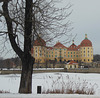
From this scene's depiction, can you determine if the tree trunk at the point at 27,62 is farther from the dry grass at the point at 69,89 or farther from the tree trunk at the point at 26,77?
the dry grass at the point at 69,89

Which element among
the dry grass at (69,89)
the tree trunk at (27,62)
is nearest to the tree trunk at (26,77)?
the tree trunk at (27,62)

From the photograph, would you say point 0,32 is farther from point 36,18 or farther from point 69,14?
point 69,14

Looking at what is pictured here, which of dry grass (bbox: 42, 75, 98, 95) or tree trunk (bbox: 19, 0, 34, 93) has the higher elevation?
tree trunk (bbox: 19, 0, 34, 93)

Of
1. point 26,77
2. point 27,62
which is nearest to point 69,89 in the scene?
point 26,77

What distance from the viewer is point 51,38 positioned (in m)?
7.89

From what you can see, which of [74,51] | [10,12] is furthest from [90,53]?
[10,12]

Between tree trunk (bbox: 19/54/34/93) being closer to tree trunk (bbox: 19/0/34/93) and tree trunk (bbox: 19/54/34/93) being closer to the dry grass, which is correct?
tree trunk (bbox: 19/0/34/93)

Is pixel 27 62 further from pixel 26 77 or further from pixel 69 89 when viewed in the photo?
pixel 69 89

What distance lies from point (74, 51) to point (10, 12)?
72166mm

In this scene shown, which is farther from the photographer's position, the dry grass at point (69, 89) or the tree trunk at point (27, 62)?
the dry grass at point (69, 89)

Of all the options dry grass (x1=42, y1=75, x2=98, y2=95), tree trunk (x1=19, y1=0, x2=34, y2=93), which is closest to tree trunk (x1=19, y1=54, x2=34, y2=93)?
tree trunk (x1=19, y1=0, x2=34, y2=93)

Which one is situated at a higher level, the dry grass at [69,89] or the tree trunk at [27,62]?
the tree trunk at [27,62]

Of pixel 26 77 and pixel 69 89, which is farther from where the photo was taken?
pixel 69 89

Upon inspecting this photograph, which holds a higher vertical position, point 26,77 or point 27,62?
point 27,62
